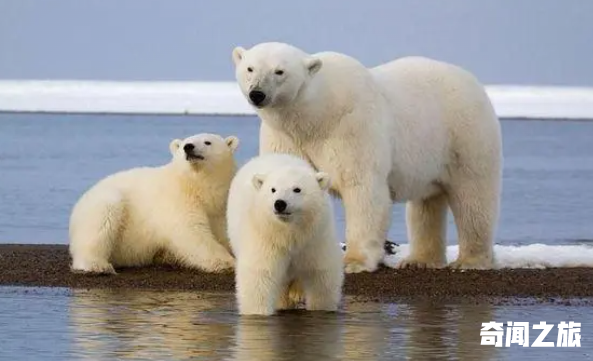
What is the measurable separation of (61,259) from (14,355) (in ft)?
12.8

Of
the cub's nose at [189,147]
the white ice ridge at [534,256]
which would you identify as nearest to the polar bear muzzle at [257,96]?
the cub's nose at [189,147]

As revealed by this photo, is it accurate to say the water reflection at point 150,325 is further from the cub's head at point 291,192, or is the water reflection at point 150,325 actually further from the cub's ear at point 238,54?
the cub's ear at point 238,54

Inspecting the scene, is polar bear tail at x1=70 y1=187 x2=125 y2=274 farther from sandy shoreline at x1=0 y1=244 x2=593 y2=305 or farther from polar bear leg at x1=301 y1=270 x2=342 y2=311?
polar bear leg at x1=301 y1=270 x2=342 y2=311

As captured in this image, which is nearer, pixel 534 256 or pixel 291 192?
pixel 291 192

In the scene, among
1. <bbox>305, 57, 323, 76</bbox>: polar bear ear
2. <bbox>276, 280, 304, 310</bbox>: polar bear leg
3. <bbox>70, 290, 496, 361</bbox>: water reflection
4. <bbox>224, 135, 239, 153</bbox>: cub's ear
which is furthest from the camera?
<bbox>224, 135, 239, 153</bbox>: cub's ear

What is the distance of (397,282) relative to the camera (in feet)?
40.2

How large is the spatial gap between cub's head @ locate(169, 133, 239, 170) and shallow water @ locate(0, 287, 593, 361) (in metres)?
1.17

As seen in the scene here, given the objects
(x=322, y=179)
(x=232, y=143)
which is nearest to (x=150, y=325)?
(x=322, y=179)

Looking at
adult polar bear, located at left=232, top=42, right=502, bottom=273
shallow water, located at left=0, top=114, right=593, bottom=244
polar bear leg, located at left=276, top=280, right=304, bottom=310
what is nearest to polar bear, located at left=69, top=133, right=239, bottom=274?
adult polar bear, located at left=232, top=42, right=502, bottom=273

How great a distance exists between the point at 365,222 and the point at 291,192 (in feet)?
6.38

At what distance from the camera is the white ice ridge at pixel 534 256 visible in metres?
13.9

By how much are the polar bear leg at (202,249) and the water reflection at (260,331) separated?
0.92m

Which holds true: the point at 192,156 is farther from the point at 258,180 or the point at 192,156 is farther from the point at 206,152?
the point at 258,180

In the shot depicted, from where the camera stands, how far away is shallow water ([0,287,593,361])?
959 centimetres
